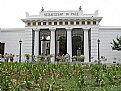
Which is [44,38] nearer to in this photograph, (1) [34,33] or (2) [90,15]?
(1) [34,33]

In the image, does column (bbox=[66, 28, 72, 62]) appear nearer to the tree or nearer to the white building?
the white building

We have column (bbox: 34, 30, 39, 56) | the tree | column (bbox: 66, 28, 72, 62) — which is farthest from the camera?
column (bbox: 34, 30, 39, 56)

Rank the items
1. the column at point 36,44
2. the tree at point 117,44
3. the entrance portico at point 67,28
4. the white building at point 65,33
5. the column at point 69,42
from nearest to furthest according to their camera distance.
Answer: the tree at point 117,44
the white building at point 65,33
the entrance portico at point 67,28
the column at point 69,42
the column at point 36,44

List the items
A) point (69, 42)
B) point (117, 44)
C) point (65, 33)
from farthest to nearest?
point (65, 33)
point (69, 42)
point (117, 44)

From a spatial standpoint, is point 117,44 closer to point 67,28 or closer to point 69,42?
point 69,42

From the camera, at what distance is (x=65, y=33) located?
4034 centimetres

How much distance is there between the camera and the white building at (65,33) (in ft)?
121

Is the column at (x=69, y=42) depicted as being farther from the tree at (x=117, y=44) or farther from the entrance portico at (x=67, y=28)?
the tree at (x=117, y=44)

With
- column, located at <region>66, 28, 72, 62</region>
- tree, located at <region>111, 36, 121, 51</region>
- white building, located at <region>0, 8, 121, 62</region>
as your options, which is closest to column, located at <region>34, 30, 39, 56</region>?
white building, located at <region>0, 8, 121, 62</region>

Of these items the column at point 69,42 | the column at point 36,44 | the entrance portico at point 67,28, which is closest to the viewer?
the entrance portico at point 67,28

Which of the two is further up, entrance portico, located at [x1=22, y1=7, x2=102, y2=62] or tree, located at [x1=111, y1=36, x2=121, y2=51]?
entrance portico, located at [x1=22, y1=7, x2=102, y2=62]

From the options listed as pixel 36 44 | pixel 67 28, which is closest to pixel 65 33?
pixel 67 28

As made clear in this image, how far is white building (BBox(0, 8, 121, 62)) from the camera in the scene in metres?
36.9

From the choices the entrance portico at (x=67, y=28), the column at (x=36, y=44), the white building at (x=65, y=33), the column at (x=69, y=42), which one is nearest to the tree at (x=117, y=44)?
the white building at (x=65, y=33)
